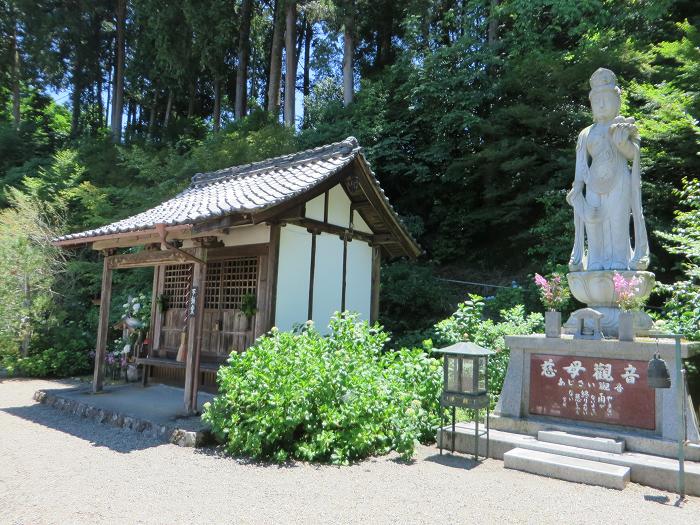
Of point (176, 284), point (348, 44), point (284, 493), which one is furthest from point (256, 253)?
point (348, 44)

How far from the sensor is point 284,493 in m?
4.79

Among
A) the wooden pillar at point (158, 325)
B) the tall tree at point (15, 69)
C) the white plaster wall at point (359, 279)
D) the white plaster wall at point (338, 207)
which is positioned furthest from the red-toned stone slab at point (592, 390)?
the tall tree at point (15, 69)

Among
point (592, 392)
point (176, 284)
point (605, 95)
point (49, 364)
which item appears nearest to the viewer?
point (592, 392)

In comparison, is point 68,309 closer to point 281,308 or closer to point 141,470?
point 281,308

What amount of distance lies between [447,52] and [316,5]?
20.0 feet

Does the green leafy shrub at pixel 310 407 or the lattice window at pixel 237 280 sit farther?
the lattice window at pixel 237 280

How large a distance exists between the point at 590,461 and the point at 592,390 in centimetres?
92

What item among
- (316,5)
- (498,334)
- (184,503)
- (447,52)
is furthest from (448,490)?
(316,5)

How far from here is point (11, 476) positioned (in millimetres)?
5301

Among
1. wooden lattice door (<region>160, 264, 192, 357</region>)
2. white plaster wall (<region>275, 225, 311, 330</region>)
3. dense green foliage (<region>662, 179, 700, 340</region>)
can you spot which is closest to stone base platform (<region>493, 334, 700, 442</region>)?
dense green foliage (<region>662, 179, 700, 340</region>)

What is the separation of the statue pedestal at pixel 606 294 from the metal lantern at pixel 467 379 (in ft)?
4.97

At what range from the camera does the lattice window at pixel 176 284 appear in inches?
418

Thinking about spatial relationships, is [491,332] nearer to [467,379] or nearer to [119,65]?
[467,379]

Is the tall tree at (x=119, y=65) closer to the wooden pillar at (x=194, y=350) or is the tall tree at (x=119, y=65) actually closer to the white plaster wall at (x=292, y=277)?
the white plaster wall at (x=292, y=277)
